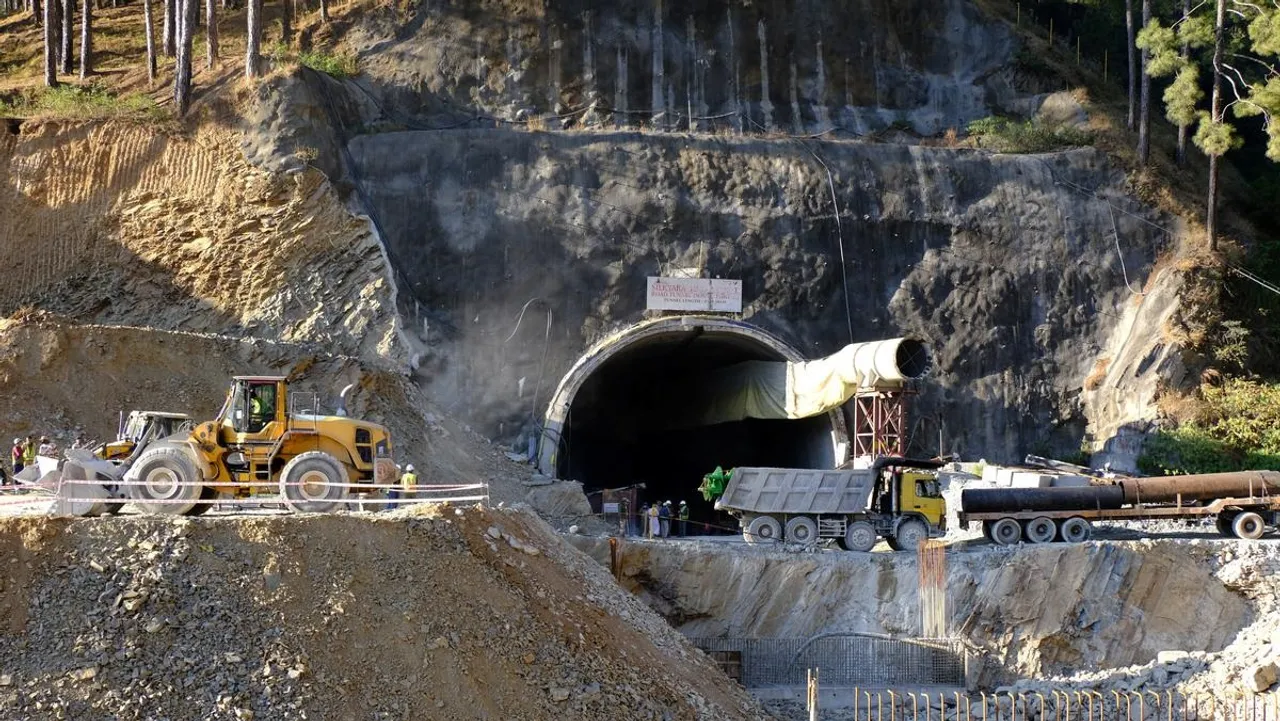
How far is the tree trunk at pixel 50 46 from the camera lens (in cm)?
3681

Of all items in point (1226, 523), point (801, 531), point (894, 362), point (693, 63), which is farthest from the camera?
point (693, 63)

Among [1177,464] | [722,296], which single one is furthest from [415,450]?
[1177,464]

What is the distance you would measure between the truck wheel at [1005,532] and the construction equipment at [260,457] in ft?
45.0

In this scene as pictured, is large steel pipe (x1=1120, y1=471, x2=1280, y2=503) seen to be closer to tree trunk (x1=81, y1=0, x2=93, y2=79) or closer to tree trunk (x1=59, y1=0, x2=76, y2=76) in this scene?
tree trunk (x1=81, y1=0, x2=93, y2=79)

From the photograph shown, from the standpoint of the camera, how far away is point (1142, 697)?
22.4 metres

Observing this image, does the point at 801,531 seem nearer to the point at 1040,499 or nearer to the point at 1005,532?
the point at 1005,532

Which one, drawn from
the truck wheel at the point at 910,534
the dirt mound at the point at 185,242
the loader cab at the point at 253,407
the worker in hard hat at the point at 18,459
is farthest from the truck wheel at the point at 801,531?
the worker in hard hat at the point at 18,459

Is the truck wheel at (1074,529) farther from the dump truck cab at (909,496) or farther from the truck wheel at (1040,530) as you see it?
the dump truck cab at (909,496)

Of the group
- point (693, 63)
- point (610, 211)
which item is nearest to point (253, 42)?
point (610, 211)

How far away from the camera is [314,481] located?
63.7ft

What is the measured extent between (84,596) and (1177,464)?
2663 cm

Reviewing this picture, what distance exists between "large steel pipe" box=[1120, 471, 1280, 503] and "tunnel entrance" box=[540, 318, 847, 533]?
24.0 feet

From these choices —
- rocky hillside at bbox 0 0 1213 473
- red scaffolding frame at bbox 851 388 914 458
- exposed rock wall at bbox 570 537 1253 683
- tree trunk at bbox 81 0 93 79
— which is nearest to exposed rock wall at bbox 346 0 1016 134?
rocky hillside at bbox 0 0 1213 473

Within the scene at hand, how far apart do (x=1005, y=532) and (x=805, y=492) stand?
4.34 meters
